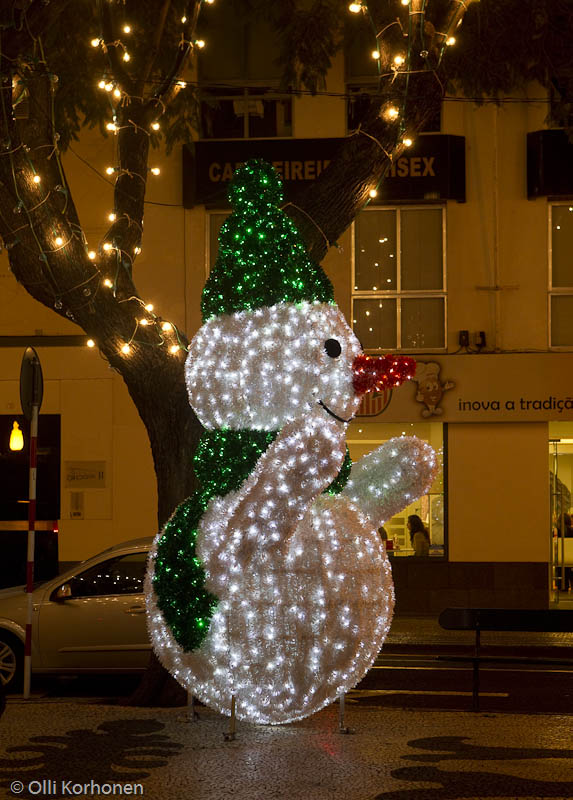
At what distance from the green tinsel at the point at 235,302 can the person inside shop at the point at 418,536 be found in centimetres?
1062

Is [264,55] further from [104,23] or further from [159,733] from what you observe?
[159,733]

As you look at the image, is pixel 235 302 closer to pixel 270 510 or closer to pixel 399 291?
pixel 270 510

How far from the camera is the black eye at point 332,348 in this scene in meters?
6.60

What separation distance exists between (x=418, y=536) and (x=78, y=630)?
8029 mm

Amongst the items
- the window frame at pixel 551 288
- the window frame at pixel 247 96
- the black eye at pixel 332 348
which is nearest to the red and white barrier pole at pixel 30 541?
the black eye at pixel 332 348

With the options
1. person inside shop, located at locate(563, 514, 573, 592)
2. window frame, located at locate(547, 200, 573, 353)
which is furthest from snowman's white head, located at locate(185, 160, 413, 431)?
person inside shop, located at locate(563, 514, 573, 592)

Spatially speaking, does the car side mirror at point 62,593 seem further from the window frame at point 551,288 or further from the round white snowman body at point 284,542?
the window frame at point 551,288

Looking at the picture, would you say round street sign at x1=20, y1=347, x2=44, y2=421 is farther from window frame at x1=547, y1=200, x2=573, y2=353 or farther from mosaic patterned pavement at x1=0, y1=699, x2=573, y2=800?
window frame at x1=547, y1=200, x2=573, y2=353

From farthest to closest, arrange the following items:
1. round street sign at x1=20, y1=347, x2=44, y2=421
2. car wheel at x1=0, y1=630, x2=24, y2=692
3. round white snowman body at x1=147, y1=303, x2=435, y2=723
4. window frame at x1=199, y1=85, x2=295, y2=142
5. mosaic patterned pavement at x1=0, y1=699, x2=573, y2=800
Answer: window frame at x1=199, y1=85, x2=295, y2=142 → car wheel at x1=0, y1=630, x2=24, y2=692 → round street sign at x1=20, y1=347, x2=44, y2=421 → round white snowman body at x1=147, y1=303, x2=435, y2=723 → mosaic patterned pavement at x1=0, y1=699, x2=573, y2=800

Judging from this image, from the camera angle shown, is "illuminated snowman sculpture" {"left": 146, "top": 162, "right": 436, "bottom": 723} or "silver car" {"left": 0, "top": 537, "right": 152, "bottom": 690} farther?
"silver car" {"left": 0, "top": 537, "right": 152, "bottom": 690}

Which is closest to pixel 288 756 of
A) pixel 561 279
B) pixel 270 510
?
pixel 270 510

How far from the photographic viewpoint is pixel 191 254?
1784 centimetres

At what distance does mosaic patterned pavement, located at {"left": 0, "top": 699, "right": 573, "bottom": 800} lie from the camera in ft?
18.9

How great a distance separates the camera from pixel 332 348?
6602 mm
